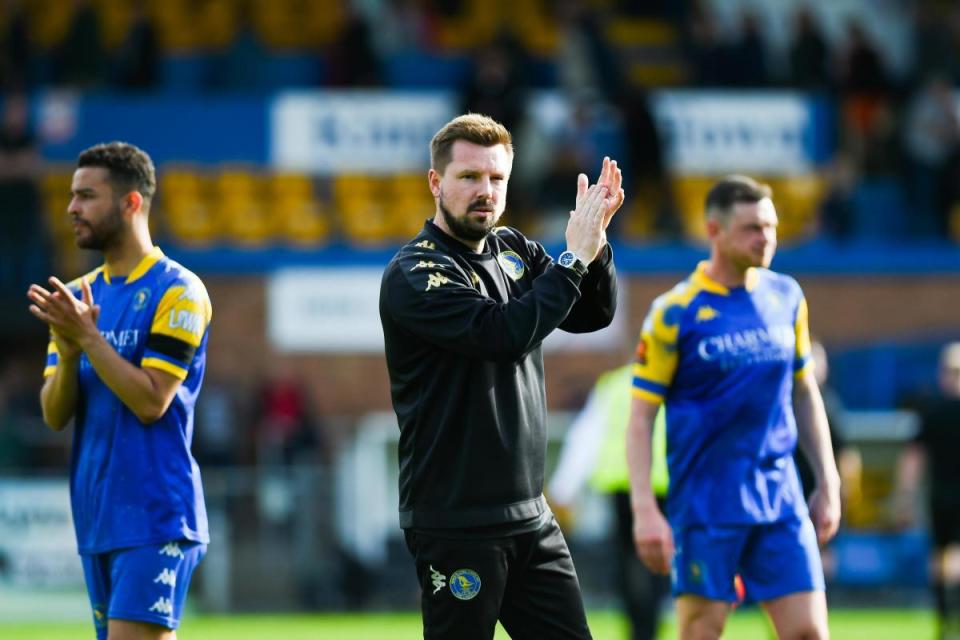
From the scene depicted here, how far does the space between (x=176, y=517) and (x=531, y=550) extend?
4.59 feet

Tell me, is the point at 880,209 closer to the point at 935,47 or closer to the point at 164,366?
the point at 935,47

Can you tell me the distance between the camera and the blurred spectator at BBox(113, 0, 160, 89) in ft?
66.0

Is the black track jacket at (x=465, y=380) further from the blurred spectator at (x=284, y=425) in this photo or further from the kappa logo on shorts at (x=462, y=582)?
the blurred spectator at (x=284, y=425)

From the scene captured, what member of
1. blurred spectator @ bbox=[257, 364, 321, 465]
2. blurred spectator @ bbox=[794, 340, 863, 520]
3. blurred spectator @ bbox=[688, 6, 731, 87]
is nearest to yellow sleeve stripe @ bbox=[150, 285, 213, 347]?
blurred spectator @ bbox=[794, 340, 863, 520]

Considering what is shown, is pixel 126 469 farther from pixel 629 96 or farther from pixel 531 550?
pixel 629 96

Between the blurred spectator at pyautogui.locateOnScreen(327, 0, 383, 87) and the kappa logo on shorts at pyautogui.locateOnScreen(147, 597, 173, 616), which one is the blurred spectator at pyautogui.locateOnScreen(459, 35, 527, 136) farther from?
the kappa logo on shorts at pyautogui.locateOnScreen(147, 597, 173, 616)

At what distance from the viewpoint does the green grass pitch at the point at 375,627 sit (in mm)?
13305

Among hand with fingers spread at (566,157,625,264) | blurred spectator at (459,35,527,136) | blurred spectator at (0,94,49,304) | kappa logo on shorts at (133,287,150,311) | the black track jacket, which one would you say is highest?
blurred spectator at (459,35,527,136)

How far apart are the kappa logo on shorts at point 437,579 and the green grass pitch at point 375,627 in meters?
6.99

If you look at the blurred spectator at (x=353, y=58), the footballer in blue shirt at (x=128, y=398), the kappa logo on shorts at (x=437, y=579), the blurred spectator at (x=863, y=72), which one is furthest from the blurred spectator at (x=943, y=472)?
the blurred spectator at (x=863, y=72)

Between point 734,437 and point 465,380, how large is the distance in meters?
1.90

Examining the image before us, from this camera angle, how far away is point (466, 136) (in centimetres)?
546

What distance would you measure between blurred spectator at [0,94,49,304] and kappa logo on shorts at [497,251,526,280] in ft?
44.5

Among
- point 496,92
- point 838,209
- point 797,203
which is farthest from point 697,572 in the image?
point 797,203
